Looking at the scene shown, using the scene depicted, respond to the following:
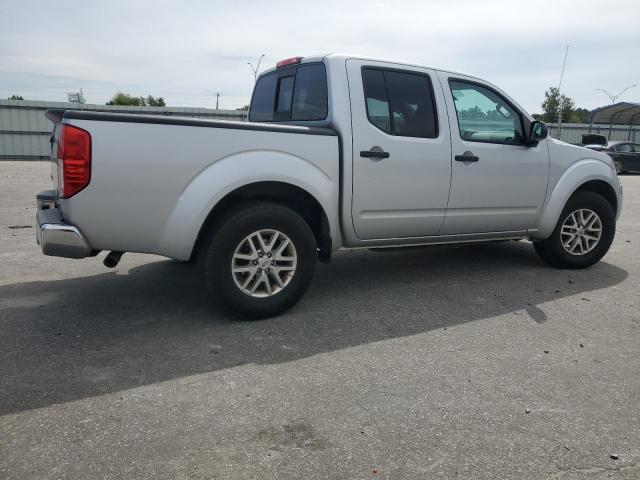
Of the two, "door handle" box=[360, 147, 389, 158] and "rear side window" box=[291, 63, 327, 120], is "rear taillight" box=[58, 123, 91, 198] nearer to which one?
"rear side window" box=[291, 63, 327, 120]

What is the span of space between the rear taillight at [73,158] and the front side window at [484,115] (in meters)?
3.02

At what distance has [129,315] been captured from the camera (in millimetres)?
3816

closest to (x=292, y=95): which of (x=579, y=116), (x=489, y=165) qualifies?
(x=489, y=165)

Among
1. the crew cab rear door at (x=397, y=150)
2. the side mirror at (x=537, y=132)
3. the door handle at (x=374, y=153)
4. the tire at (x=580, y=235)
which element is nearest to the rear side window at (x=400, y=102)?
the crew cab rear door at (x=397, y=150)

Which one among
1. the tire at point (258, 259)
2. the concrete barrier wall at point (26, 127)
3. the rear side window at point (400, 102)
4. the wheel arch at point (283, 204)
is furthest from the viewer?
the concrete barrier wall at point (26, 127)

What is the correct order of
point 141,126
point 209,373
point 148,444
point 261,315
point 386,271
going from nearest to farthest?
point 148,444, point 209,373, point 141,126, point 261,315, point 386,271

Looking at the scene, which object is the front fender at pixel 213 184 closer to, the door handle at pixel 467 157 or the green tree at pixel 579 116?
the door handle at pixel 467 157

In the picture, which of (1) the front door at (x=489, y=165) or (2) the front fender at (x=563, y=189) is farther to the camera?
(2) the front fender at (x=563, y=189)

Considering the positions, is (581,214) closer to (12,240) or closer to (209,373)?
(209,373)

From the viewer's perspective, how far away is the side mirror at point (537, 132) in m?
4.82

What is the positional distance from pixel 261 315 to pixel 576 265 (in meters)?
3.54

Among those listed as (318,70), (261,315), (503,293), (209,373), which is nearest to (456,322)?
(503,293)

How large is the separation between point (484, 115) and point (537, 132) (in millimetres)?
546

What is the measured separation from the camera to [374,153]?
404 centimetres
